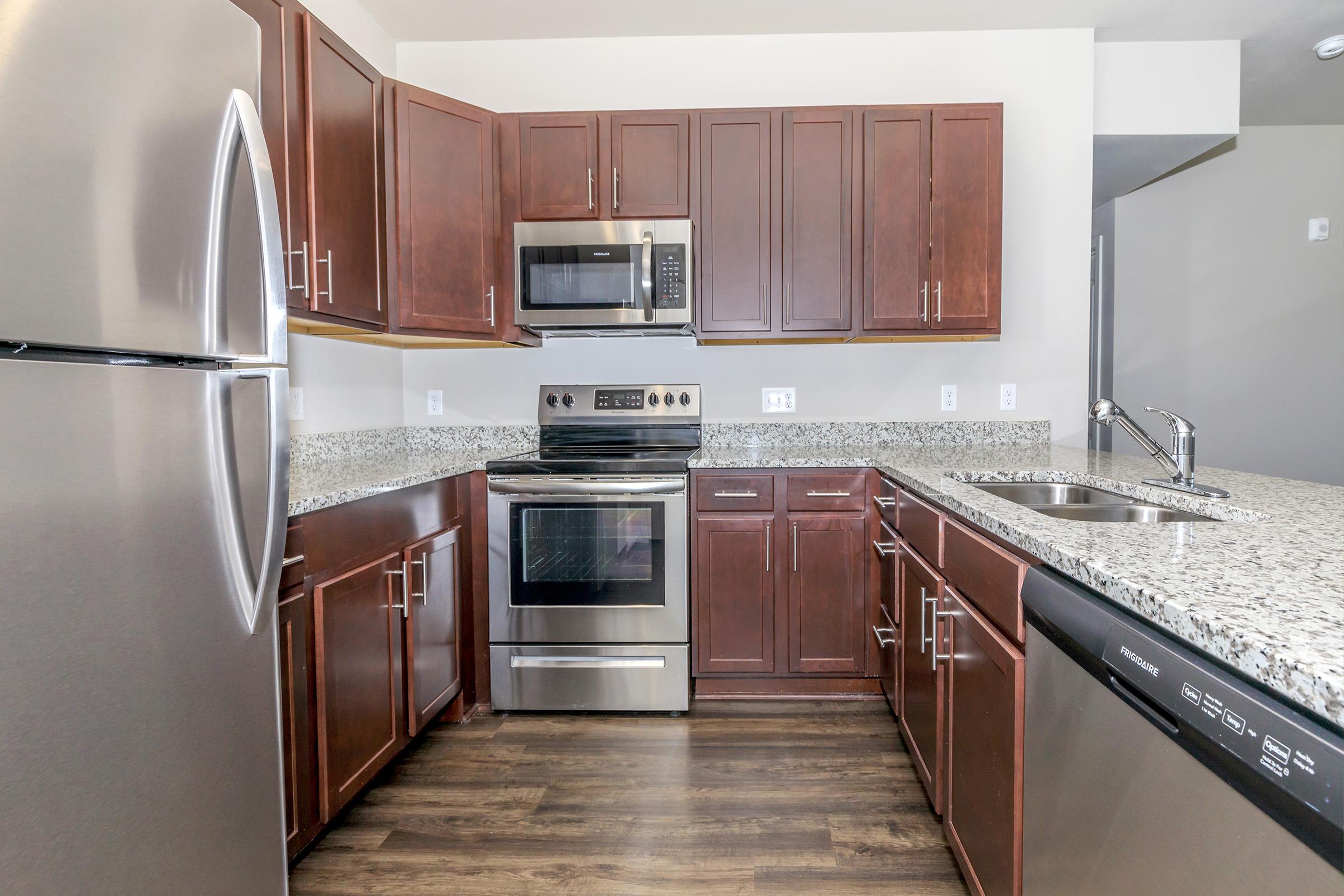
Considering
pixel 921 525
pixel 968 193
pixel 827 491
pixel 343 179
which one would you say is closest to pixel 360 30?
pixel 343 179

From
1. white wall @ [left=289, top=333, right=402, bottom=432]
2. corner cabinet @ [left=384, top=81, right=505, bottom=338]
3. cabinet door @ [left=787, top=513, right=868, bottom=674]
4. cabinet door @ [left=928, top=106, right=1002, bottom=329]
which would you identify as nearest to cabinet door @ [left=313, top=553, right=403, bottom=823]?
white wall @ [left=289, top=333, right=402, bottom=432]

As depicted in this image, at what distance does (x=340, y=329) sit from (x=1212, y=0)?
3481mm

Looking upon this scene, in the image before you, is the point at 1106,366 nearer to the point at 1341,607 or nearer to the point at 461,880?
the point at 1341,607

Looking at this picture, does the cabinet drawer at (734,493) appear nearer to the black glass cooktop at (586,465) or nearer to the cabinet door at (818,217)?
the black glass cooktop at (586,465)

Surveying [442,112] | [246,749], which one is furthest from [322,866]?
[442,112]

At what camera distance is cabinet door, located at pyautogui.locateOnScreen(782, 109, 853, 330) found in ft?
8.54

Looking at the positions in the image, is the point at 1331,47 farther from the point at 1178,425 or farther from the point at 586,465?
the point at 586,465

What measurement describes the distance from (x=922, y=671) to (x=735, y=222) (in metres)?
1.73

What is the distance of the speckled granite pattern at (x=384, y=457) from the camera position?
175 cm

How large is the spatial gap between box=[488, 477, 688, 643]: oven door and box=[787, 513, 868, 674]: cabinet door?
0.42 meters

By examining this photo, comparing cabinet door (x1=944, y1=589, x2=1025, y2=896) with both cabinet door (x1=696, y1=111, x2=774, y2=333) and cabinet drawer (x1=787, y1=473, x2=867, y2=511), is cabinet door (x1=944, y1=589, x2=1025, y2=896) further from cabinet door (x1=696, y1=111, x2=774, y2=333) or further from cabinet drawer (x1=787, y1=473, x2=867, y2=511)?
cabinet door (x1=696, y1=111, x2=774, y2=333)

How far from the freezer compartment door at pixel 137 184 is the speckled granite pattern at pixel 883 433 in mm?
2132

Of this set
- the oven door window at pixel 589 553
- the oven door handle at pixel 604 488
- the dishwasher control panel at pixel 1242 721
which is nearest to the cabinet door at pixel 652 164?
the oven door handle at pixel 604 488

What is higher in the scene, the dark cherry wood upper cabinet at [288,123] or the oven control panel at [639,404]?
the dark cherry wood upper cabinet at [288,123]
